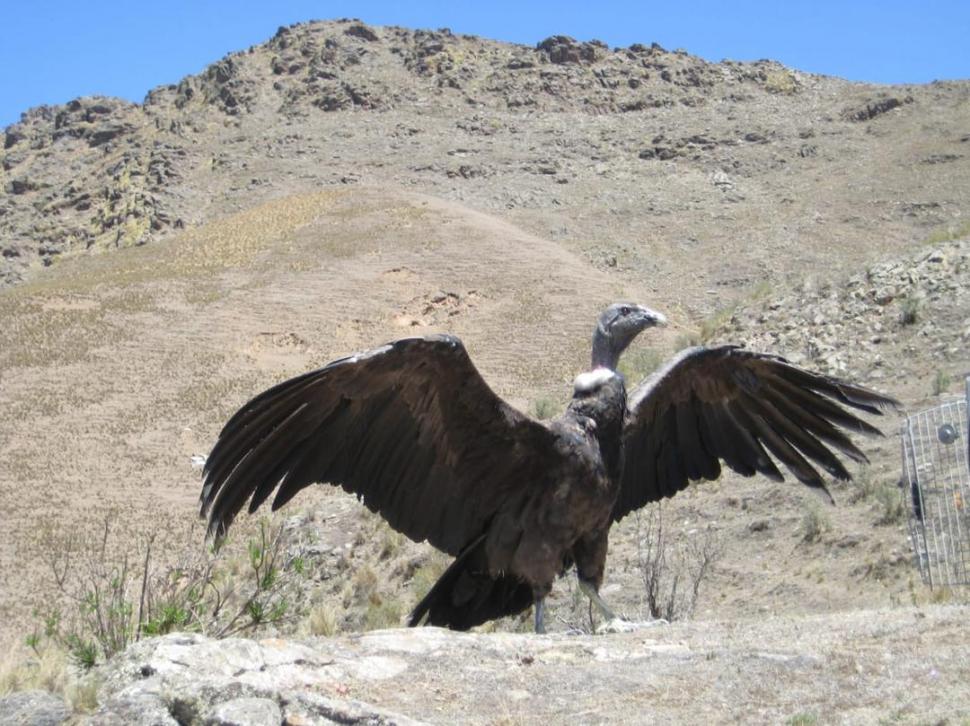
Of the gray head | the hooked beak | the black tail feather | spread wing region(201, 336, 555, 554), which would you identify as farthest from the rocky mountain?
the hooked beak


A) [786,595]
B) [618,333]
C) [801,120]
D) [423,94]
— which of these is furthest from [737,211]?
[618,333]

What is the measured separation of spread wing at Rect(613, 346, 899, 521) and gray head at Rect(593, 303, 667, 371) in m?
0.49

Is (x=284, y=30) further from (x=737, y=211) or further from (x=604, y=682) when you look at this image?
(x=604, y=682)

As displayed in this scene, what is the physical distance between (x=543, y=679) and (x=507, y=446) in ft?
5.91

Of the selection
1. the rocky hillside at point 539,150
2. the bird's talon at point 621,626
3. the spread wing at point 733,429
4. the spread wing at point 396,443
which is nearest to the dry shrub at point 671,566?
the spread wing at point 733,429

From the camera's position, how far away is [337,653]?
199 inches

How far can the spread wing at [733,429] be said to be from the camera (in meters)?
7.24

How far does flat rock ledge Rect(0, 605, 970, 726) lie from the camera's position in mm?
4258

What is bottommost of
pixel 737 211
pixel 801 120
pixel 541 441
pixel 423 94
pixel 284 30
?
pixel 541 441

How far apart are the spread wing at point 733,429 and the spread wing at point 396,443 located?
1109mm

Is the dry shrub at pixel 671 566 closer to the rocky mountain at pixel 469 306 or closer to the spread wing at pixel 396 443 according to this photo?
the rocky mountain at pixel 469 306

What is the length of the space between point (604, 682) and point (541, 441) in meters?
1.82

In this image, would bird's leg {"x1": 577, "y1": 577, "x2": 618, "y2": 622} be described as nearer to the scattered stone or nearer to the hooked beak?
the hooked beak

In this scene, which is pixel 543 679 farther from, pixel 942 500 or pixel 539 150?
pixel 539 150
